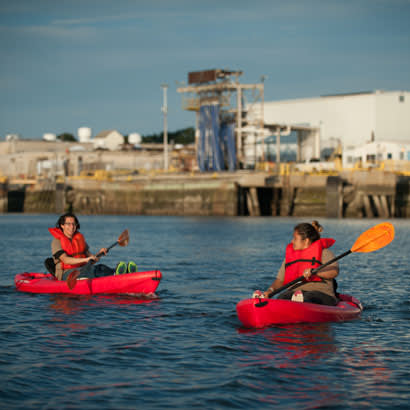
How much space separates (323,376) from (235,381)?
44.9 inches

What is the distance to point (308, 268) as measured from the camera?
10.8 meters

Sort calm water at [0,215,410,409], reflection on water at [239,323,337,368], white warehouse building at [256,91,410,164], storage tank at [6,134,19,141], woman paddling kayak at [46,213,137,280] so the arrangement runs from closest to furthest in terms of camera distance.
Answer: calm water at [0,215,410,409] → reflection on water at [239,323,337,368] → woman paddling kayak at [46,213,137,280] → white warehouse building at [256,91,410,164] → storage tank at [6,134,19,141]

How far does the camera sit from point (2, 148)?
95625 mm

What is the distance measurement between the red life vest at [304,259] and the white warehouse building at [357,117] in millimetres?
57114

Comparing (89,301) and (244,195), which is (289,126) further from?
(89,301)

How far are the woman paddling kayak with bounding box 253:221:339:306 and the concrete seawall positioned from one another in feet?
125

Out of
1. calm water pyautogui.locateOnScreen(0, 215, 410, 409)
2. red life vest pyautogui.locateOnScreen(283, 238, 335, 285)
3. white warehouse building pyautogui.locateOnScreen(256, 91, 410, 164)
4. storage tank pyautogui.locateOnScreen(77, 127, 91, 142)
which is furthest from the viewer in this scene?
storage tank pyautogui.locateOnScreen(77, 127, 91, 142)

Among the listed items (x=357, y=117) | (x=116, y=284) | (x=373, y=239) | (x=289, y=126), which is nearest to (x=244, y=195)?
(x=289, y=126)

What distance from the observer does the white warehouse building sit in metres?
69.3

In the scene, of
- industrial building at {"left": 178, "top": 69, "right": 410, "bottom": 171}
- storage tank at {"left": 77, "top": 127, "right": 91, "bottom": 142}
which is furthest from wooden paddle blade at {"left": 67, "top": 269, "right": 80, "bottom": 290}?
storage tank at {"left": 77, "top": 127, "right": 91, "bottom": 142}

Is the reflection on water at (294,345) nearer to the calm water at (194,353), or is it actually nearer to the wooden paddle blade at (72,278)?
the calm water at (194,353)

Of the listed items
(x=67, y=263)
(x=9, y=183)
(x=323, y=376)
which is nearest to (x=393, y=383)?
(x=323, y=376)

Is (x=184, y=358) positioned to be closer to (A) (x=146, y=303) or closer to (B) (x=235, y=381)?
(B) (x=235, y=381)

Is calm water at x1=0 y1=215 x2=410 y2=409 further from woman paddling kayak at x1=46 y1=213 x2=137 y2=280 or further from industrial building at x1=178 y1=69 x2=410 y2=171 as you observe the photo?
industrial building at x1=178 y1=69 x2=410 y2=171
